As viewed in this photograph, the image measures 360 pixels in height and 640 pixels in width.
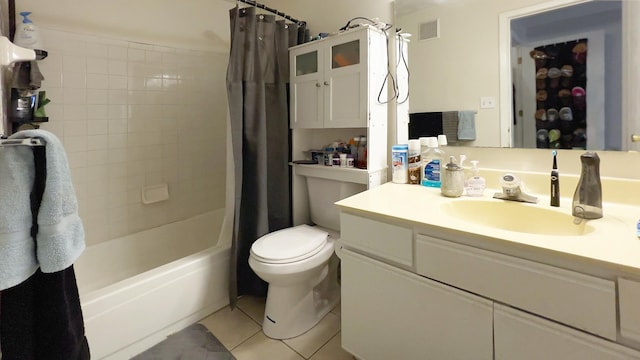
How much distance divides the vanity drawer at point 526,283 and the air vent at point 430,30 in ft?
3.44

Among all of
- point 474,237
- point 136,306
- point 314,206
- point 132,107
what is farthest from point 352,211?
point 132,107

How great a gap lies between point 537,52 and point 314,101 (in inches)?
41.9

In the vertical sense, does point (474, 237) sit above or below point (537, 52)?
below

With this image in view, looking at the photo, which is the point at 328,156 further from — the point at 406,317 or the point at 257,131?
the point at 406,317

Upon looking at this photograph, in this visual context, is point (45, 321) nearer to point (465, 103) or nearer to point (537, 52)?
point (465, 103)

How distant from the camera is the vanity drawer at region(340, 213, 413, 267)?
3.53 ft

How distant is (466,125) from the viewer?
1.45 m

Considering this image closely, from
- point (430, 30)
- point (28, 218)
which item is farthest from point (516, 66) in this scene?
point (28, 218)

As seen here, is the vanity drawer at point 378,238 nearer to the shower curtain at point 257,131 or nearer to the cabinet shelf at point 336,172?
the cabinet shelf at point 336,172

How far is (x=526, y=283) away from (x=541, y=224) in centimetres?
39

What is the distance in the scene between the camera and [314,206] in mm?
1949

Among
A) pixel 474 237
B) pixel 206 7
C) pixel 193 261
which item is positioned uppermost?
pixel 206 7

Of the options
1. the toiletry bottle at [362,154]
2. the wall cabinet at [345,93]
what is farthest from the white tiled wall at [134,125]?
the toiletry bottle at [362,154]

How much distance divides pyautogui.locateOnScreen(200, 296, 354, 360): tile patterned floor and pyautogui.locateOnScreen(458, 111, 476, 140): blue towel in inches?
46.2
